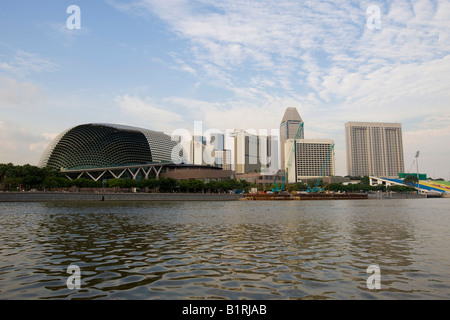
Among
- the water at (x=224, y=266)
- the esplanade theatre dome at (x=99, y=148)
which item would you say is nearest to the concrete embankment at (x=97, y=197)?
the esplanade theatre dome at (x=99, y=148)

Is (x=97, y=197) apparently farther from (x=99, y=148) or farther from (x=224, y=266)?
(x=224, y=266)

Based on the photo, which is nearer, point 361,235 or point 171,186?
point 361,235

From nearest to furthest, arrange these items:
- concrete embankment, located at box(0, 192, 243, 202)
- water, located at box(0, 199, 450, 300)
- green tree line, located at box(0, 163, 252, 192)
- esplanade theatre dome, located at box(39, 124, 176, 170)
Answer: water, located at box(0, 199, 450, 300) → concrete embankment, located at box(0, 192, 243, 202) → green tree line, located at box(0, 163, 252, 192) → esplanade theatre dome, located at box(39, 124, 176, 170)

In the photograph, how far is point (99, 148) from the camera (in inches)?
6747

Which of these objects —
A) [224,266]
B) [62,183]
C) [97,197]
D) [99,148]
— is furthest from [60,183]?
[224,266]

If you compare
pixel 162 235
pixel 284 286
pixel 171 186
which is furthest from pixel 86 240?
pixel 171 186

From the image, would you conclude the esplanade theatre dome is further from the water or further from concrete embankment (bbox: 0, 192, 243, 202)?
the water

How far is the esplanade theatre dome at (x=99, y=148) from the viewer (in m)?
169

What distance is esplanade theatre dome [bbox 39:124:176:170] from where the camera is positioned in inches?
6644

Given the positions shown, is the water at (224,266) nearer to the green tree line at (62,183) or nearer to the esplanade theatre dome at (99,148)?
the green tree line at (62,183)

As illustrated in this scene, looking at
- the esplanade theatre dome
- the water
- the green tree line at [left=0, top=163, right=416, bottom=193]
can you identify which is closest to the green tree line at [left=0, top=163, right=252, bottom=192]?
the green tree line at [left=0, top=163, right=416, bottom=193]
